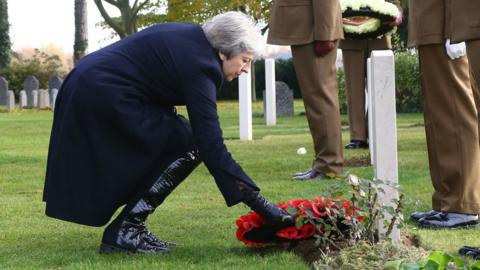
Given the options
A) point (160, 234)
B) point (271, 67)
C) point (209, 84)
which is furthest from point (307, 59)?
point (271, 67)

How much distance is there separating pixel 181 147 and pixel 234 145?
7.21m

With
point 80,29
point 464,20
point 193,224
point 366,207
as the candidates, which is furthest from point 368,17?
point 80,29

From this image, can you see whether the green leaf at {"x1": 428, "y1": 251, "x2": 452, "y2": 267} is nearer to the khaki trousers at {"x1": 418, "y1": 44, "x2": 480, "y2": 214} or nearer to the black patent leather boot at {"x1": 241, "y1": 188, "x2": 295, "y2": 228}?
the black patent leather boot at {"x1": 241, "y1": 188, "x2": 295, "y2": 228}

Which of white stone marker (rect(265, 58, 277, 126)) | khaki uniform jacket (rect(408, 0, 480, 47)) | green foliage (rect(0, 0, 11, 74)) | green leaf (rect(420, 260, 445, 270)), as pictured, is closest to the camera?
green leaf (rect(420, 260, 445, 270))

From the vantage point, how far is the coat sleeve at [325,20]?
302 inches

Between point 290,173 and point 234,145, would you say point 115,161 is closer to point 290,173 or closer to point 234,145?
point 290,173

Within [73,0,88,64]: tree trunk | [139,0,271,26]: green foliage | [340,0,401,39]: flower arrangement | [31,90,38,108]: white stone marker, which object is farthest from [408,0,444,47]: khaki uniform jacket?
[139,0,271,26]: green foliage

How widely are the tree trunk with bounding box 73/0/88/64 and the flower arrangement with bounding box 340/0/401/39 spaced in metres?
22.2

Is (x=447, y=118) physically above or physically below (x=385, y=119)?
below

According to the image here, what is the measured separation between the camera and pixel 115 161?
4762 mm

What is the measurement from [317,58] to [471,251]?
11.4 feet

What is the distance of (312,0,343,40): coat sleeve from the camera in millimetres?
7680

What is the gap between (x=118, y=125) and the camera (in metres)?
4.79

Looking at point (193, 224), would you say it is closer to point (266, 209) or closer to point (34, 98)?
point (266, 209)
